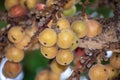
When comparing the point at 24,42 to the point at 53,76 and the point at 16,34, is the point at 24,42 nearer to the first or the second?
the point at 16,34

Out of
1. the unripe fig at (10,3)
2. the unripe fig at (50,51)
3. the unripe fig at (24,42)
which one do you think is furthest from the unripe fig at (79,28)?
the unripe fig at (10,3)

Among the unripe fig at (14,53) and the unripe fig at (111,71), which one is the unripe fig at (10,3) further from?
the unripe fig at (111,71)

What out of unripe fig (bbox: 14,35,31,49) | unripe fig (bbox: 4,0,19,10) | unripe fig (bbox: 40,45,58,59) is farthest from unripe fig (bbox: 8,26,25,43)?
unripe fig (bbox: 4,0,19,10)

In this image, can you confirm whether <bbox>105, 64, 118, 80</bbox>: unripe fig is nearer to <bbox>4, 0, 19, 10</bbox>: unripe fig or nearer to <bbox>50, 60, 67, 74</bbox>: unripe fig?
<bbox>50, 60, 67, 74</bbox>: unripe fig

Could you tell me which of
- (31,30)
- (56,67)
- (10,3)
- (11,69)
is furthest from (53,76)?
(10,3)

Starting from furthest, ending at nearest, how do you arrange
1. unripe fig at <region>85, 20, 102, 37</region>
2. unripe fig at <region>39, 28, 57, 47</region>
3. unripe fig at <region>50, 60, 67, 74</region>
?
unripe fig at <region>50, 60, 67, 74</region> < unripe fig at <region>85, 20, 102, 37</region> < unripe fig at <region>39, 28, 57, 47</region>
